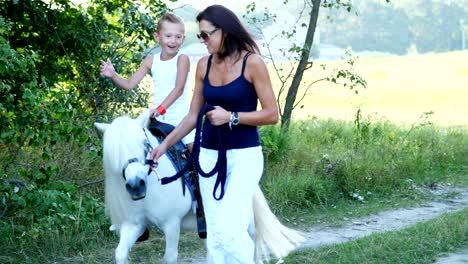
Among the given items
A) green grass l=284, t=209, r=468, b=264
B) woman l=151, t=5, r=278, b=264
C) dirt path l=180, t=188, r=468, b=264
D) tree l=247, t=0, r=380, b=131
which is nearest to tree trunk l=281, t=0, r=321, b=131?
tree l=247, t=0, r=380, b=131

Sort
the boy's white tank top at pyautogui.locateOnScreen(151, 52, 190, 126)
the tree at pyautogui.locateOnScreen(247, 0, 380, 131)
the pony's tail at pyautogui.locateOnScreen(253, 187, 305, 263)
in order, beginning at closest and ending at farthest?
the pony's tail at pyautogui.locateOnScreen(253, 187, 305, 263)
the boy's white tank top at pyautogui.locateOnScreen(151, 52, 190, 126)
the tree at pyautogui.locateOnScreen(247, 0, 380, 131)

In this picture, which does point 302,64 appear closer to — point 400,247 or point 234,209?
point 400,247

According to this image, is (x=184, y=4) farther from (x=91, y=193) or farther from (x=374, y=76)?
(x=374, y=76)

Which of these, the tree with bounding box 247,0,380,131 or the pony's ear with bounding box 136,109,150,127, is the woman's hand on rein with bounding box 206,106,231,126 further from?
the tree with bounding box 247,0,380,131

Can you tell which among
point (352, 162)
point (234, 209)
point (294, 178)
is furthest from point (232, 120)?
point (352, 162)

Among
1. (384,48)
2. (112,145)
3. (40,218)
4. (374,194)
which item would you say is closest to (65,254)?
(40,218)

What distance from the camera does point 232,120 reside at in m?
4.64

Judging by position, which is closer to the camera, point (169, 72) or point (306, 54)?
point (169, 72)

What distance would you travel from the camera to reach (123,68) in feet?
30.8

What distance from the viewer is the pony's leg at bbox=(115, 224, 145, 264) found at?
5258mm

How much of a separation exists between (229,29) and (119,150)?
109 centimetres

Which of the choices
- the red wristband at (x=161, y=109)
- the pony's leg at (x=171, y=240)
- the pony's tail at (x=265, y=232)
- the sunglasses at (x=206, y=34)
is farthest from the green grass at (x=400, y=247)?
the sunglasses at (x=206, y=34)

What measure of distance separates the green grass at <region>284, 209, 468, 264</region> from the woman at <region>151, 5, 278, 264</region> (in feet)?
7.15

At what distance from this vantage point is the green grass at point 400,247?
688 centimetres
